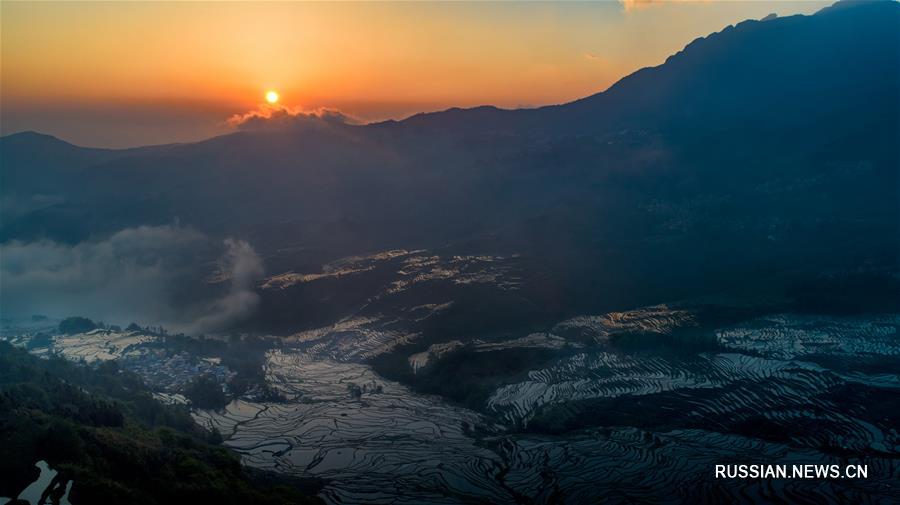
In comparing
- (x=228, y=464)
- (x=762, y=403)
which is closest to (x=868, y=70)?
(x=762, y=403)

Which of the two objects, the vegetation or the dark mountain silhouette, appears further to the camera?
the dark mountain silhouette

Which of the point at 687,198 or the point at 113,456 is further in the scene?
the point at 687,198

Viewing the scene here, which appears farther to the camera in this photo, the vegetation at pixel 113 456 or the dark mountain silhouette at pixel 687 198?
the dark mountain silhouette at pixel 687 198
